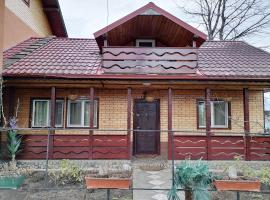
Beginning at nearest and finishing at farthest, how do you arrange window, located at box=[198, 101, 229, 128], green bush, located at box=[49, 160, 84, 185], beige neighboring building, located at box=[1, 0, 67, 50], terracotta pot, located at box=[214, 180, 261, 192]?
terracotta pot, located at box=[214, 180, 261, 192] < green bush, located at box=[49, 160, 84, 185] < window, located at box=[198, 101, 229, 128] < beige neighboring building, located at box=[1, 0, 67, 50]

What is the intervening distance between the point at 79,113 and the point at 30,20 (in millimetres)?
5533

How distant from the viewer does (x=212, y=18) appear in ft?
70.6

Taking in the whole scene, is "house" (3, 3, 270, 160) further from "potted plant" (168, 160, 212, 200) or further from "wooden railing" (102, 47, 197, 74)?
"potted plant" (168, 160, 212, 200)

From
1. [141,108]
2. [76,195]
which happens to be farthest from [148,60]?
[76,195]

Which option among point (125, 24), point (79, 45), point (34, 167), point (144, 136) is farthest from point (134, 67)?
point (34, 167)

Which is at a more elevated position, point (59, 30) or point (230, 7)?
point (230, 7)

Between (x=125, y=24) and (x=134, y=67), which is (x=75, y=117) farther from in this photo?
(x=125, y=24)

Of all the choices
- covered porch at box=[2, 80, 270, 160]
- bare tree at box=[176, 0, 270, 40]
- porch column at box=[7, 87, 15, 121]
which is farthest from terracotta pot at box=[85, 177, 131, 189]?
bare tree at box=[176, 0, 270, 40]

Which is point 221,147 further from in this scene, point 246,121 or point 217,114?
point 217,114

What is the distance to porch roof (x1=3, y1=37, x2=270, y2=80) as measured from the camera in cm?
929

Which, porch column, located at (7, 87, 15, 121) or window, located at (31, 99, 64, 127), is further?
window, located at (31, 99, 64, 127)

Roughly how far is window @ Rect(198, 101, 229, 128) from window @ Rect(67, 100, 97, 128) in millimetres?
3934

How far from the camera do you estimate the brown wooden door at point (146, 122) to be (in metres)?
10.7

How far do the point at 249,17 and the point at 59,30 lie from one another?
43.1ft
